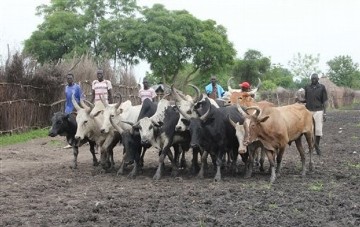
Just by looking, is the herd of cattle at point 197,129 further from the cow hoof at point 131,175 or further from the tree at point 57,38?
the tree at point 57,38

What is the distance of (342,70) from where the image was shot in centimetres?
7912

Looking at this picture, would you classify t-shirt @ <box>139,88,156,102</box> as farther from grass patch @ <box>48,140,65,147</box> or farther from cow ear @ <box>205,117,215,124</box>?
grass patch @ <box>48,140,65,147</box>

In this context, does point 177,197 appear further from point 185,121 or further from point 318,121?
point 318,121

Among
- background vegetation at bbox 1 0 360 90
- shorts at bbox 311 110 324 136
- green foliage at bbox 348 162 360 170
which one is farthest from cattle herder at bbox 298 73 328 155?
background vegetation at bbox 1 0 360 90

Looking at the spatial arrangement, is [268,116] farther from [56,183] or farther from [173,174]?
[56,183]

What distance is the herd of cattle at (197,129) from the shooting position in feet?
32.9

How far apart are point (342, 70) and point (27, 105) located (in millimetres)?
66521

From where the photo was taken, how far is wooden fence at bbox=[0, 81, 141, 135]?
58.3 feet

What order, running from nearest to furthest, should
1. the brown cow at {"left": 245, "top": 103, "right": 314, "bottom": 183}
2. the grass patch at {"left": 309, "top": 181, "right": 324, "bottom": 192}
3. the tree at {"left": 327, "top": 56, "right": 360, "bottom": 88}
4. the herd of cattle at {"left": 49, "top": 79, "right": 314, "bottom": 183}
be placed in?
the grass patch at {"left": 309, "top": 181, "right": 324, "bottom": 192} → the brown cow at {"left": 245, "top": 103, "right": 314, "bottom": 183} → the herd of cattle at {"left": 49, "top": 79, "right": 314, "bottom": 183} → the tree at {"left": 327, "top": 56, "right": 360, "bottom": 88}

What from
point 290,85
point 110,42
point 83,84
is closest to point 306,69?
point 290,85

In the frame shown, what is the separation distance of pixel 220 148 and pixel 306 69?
72983 millimetres

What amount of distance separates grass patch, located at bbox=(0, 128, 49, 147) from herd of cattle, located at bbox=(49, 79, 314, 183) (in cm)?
557

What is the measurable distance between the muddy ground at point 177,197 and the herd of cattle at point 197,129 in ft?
1.40

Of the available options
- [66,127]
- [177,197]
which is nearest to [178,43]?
[66,127]
